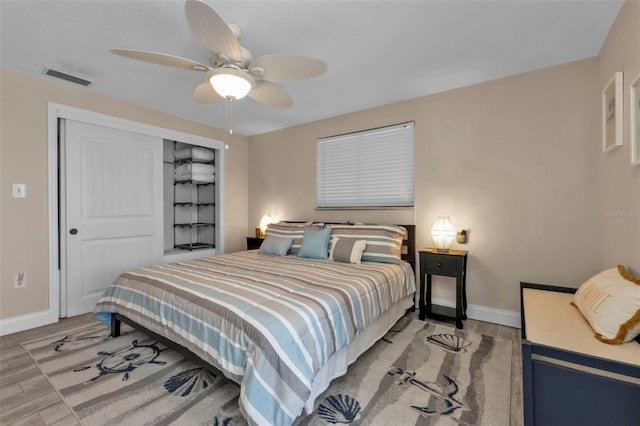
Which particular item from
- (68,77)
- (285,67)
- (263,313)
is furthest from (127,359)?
(68,77)

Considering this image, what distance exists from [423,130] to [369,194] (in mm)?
988

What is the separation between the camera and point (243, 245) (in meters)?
5.05

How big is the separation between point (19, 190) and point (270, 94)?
2.66 meters

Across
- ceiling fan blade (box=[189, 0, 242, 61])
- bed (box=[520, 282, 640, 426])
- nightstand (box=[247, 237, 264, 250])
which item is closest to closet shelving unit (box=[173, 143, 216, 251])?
nightstand (box=[247, 237, 264, 250])

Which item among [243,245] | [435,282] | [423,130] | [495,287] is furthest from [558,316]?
[243,245]

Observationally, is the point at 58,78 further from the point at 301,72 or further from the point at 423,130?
the point at 423,130

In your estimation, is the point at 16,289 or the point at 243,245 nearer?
the point at 16,289

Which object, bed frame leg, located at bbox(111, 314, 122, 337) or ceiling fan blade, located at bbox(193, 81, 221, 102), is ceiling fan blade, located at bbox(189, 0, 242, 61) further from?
bed frame leg, located at bbox(111, 314, 122, 337)

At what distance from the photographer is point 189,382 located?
1.92 metres

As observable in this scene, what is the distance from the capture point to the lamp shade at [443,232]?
2.92 m

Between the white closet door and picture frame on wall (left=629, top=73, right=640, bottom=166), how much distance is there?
455cm

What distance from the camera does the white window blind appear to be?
11.2ft

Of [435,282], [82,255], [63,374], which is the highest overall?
[82,255]

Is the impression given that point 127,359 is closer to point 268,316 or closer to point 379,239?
point 268,316
